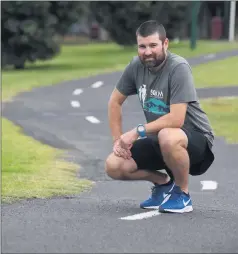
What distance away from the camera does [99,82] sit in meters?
25.7

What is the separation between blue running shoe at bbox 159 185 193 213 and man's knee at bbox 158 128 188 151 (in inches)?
18.1

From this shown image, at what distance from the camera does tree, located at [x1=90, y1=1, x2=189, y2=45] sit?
43.0 m

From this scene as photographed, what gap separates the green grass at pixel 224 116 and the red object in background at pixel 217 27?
39642 mm

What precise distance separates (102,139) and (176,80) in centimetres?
653

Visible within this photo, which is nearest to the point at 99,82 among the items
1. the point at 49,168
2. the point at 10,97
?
the point at 10,97

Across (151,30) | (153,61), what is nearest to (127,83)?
(153,61)

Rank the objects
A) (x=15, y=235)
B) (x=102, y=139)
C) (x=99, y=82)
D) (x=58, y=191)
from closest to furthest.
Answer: (x=15, y=235) → (x=58, y=191) → (x=102, y=139) → (x=99, y=82)

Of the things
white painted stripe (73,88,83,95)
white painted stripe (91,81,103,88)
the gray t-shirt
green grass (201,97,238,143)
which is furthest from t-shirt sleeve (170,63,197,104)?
white painted stripe (91,81,103,88)

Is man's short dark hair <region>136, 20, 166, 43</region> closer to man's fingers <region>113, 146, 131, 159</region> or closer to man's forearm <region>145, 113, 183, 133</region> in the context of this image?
man's forearm <region>145, 113, 183, 133</region>

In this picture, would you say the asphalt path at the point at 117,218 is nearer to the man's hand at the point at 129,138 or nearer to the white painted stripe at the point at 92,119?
the man's hand at the point at 129,138

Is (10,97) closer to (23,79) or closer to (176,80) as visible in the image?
(23,79)

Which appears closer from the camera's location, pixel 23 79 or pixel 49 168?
pixel 49 168

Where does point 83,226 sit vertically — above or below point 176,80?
below

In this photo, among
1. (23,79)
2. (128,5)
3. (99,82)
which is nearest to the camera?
(99,82)
